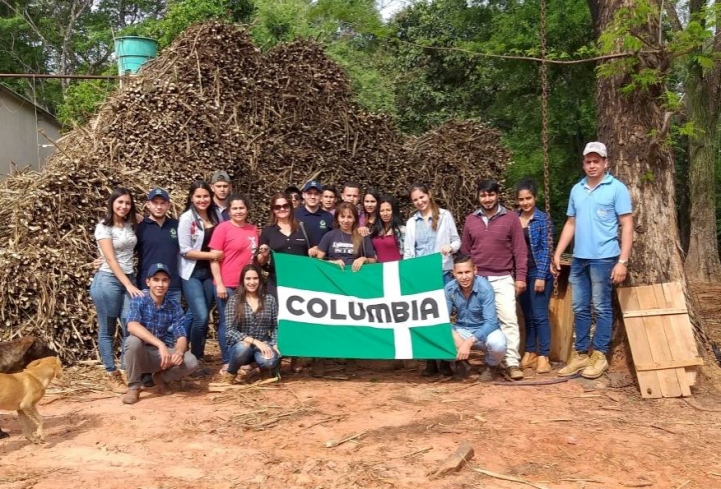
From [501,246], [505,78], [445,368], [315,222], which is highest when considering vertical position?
[505,78]

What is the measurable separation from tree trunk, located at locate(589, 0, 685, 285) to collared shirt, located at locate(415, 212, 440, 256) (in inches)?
73.8

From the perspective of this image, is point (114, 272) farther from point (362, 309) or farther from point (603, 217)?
point (603, 217)

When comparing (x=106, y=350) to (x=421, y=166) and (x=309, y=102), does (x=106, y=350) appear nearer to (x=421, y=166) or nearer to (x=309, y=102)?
(x=309, y=102)

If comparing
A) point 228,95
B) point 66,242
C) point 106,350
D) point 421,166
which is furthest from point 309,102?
point 106,350

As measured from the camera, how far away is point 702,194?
1454 centimetres

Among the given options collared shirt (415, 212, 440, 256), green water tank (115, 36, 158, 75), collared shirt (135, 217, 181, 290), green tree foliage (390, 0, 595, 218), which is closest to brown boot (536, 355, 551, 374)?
collared shirt (415, 212, 440, 256)

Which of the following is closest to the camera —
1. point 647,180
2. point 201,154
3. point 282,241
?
point 647,180

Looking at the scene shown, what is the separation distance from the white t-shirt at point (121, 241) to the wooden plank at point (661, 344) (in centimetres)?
466

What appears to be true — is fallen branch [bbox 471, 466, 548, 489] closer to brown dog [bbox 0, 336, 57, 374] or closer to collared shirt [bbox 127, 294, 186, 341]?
collared shirt [bbox 127, 294, 186, 341]

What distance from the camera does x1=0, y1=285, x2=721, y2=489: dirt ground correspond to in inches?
148

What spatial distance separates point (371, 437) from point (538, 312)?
8.22 feet

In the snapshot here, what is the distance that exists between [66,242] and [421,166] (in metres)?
5.77

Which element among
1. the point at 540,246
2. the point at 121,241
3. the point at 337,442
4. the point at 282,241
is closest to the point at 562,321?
the point at 540,246

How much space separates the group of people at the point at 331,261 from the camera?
543 centimetres
